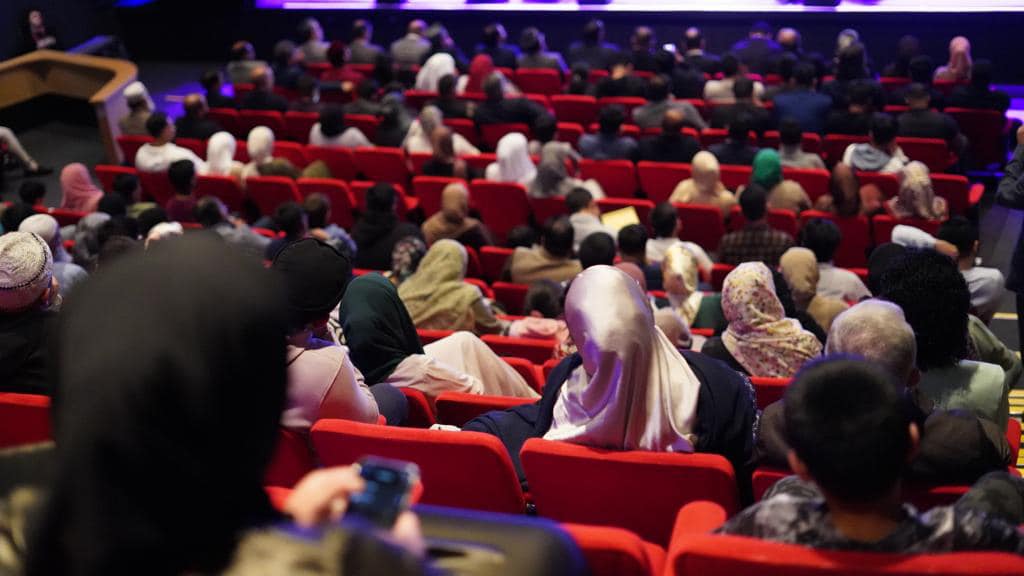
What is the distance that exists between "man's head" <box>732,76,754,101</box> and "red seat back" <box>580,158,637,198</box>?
1518mm

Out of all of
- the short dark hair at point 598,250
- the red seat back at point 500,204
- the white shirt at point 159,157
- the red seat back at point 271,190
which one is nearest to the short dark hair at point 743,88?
the red seat back at point 500,204

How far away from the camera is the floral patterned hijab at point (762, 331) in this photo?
3406 mm

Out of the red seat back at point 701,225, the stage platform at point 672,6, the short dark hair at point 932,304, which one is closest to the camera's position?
the short dark hair at point 932,304

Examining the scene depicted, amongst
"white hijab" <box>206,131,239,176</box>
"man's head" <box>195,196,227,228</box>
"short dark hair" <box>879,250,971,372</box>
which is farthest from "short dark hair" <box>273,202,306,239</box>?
"short dark hair" <box>879,250,971,372</box>

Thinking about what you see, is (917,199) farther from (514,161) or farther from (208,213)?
(208,213)

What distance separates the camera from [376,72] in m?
9.15

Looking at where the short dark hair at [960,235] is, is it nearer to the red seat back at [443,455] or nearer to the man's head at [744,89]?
the red seat back at [443,455]

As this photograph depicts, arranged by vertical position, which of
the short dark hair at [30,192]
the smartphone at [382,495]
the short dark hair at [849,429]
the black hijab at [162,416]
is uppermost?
the black hijab at [162,416]

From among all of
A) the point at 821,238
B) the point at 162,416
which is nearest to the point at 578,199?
the point at 821,238

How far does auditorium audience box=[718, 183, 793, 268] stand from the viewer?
5.01m

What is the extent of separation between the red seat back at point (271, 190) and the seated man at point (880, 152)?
355cm

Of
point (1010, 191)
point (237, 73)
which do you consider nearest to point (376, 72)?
point (237, 73)

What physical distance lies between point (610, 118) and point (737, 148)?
885mm

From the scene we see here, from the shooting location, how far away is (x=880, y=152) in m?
6.33
